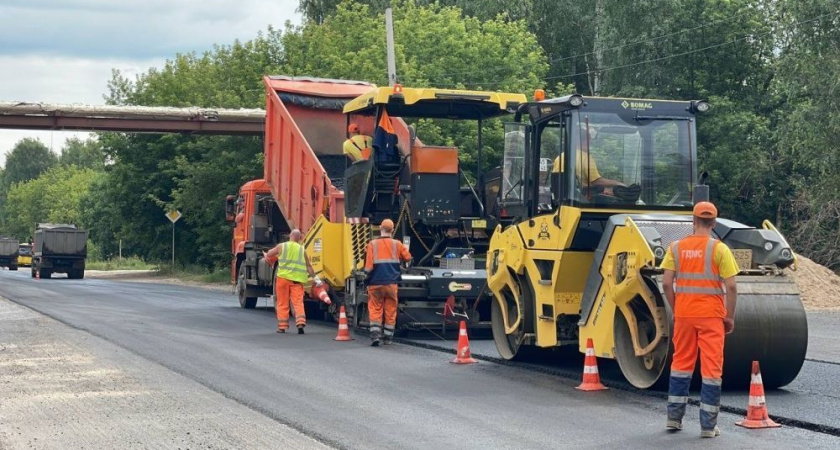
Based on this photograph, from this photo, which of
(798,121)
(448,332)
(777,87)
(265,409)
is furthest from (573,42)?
(265,409)

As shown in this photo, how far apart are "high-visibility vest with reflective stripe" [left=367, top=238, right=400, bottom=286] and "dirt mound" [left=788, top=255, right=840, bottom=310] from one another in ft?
35.6

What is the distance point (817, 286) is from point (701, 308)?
16625mm

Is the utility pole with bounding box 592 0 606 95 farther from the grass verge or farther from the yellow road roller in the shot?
the grass verge

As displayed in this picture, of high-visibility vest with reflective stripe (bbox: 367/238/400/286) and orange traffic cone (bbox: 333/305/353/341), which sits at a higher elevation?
high-visibility vest with reflective stripe (bbox: 367/238/400/286)

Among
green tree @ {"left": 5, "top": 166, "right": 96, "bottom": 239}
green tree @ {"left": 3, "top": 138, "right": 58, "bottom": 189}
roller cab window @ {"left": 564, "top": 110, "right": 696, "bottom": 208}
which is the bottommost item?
roller cab window @ {"left": 564, "top": 110, "right": 696, "bottom": 208}

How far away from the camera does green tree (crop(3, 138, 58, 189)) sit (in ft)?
528

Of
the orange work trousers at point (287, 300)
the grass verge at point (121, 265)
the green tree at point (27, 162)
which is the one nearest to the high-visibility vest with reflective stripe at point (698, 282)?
the orange work trousers at point (287, 300)

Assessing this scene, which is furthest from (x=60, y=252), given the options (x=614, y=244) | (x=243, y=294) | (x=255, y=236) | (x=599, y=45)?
(x=614, y=244)

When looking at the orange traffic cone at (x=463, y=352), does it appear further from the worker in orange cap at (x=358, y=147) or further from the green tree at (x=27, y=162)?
the green tree at (x=27, y=162)

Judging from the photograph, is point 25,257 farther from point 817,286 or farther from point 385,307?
point 385,307

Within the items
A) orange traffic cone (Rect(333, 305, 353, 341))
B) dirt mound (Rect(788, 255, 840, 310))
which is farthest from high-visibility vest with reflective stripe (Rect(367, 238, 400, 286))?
dirt mound (Rect(788, 255, 840, 310))

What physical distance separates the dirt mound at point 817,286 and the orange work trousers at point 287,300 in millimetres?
10722

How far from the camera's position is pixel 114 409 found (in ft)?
31.0

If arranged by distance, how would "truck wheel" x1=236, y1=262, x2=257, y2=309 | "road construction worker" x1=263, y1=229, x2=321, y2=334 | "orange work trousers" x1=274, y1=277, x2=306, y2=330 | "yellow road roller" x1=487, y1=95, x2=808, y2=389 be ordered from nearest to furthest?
"yellow road roller" x1=487, y1=95, x2=808, y2=389, "orange work trousers" x1=274, y1=277, x2=306, y2=330, "road construction worker" x1=263, y1=229, x2=321, y2=334, "truck wheel" x1=236, y1=262, x2=257, y2=309
